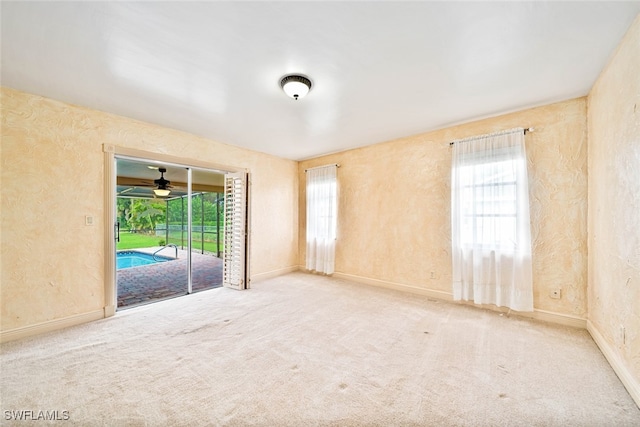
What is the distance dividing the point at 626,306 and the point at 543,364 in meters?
0.72

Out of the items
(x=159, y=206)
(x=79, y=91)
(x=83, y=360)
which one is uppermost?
(x=79, y=91)

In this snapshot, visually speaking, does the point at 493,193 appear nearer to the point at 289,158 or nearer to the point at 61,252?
the point at 289,158

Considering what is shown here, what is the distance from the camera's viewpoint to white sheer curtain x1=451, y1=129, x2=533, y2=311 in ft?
9.18

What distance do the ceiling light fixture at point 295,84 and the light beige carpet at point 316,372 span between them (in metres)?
2.39

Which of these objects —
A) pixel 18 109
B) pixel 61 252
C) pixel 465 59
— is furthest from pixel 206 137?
pixel 465 59

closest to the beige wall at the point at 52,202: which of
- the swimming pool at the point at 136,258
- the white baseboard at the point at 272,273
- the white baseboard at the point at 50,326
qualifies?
the white baseboard at the point at 50,326

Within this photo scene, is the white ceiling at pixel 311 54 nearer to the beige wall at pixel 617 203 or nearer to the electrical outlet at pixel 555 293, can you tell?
the beige wall at pixel 617 203

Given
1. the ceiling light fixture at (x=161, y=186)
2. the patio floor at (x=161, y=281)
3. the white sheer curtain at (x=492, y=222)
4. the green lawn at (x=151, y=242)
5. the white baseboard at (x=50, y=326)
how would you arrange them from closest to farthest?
the white baseboard at (x=50, y=326)
the white sheer curtain at (x=492, y=222)
the patio floor at (x=161, y=281)
the green lawn at (x=151, y=242)
the ceiling light fixture at (x=161, y=186)

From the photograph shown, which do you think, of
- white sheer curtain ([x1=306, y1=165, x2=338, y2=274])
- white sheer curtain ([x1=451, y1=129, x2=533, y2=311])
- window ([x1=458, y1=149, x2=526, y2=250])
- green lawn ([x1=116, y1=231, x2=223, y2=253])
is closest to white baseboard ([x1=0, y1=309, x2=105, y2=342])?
green lawn ([x1=116, y1=231, x2=223, y2=253])

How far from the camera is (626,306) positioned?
174 cm

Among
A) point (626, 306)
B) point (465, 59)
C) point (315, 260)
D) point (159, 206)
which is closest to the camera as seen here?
point (626, 306)

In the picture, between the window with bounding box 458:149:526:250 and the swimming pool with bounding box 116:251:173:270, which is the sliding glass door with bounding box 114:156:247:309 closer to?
the swimming pool with bounding box 116:251:173:270

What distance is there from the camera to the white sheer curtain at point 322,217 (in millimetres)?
4707

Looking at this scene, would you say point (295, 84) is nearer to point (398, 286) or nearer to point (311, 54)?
point (311, 54)
